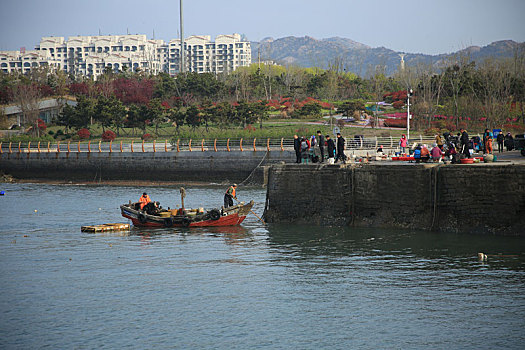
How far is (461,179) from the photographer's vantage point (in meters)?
25.7

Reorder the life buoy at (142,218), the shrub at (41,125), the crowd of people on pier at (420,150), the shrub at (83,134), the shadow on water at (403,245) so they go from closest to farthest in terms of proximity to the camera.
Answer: the shadow on water at (403,245) < the crowd of people on pier at (420,150) < the life buoy at (142,218) < the shrub at (83,134) < the shrub at (41,125)

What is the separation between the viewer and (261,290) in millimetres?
19984

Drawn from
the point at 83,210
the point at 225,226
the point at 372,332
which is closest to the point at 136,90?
the point at 83,210

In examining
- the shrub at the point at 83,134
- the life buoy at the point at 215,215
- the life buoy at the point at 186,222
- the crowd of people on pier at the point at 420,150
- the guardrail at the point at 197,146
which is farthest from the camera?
the shrub at the point at 83,134

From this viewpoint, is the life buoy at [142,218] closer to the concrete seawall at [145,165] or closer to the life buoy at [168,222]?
the life buoy at [168,222]

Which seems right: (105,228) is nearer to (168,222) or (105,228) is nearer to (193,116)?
(168,222)

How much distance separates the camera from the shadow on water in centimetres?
2283

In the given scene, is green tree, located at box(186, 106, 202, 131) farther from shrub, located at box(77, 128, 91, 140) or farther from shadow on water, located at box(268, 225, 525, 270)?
shadow on water, located at box(268, 225, 525, 270)

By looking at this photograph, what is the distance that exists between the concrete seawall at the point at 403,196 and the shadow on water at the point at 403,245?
0.54m

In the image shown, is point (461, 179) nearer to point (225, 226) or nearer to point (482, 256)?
point (482, 256)

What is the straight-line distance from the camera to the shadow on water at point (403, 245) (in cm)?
2283

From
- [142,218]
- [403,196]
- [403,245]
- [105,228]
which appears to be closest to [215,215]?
[142,218]

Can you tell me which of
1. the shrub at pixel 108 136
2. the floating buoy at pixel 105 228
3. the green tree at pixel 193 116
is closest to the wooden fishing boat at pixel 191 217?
the floating buoy at pixel 105 228

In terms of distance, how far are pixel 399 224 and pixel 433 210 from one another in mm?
1771
